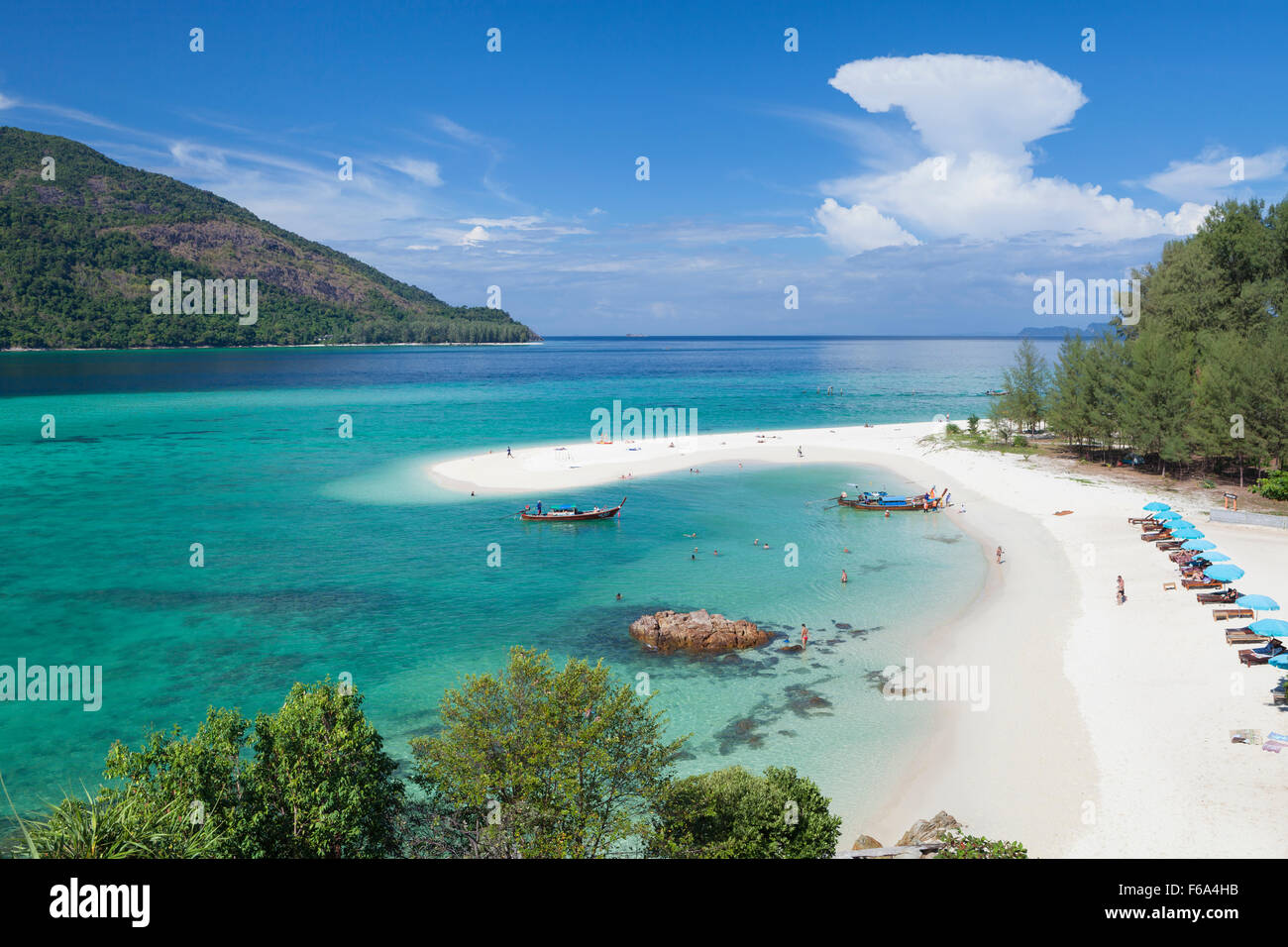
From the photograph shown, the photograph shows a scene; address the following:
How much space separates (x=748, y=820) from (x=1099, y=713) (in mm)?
16591

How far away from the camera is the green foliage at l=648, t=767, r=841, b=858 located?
1733 centimetres

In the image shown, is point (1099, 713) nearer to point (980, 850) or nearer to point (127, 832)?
point (980, 850)

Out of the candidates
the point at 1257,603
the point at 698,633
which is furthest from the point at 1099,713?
the point at 698,633

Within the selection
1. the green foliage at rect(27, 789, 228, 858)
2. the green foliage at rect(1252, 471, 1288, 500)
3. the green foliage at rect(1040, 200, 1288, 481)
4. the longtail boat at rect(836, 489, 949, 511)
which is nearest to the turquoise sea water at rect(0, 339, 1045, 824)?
the longtail boat at rect(836, 489, 949, 511)

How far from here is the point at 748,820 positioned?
17.8m

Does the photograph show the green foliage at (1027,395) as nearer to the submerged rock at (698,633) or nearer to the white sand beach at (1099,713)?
the white sand beach at (1099,713)

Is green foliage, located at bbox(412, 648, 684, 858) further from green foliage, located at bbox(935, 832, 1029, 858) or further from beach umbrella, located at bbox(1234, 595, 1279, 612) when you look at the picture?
beach umbrella, located at bbox(1234, 595, 1279, 612)

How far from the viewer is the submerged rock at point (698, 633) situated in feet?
114

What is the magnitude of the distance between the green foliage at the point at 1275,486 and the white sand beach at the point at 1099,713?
6.55 m

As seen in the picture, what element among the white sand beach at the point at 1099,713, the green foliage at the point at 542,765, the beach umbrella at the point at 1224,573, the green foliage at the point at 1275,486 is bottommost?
the white sand beach at the point at 1099,713

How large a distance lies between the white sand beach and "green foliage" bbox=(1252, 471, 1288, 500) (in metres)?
6.55

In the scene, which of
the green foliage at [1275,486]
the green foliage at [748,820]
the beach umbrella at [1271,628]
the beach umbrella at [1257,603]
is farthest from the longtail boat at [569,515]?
the green foliage at [1275,486]
